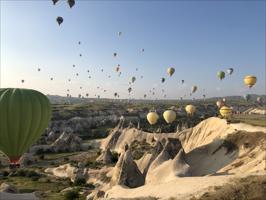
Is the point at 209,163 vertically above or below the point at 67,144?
above

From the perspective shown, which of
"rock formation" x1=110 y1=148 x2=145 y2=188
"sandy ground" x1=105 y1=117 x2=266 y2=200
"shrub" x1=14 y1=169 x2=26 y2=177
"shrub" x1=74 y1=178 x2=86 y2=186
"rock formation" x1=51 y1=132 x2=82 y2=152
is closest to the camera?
"sandy ground" x1=105 y1=117 x2=266 y2=200

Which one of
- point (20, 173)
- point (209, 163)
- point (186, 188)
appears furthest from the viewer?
point (20, 173)

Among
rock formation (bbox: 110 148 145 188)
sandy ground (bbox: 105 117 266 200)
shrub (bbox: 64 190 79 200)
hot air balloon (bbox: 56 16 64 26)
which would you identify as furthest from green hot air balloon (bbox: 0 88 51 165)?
hot air balloon (bbox: 56 16 64 26)

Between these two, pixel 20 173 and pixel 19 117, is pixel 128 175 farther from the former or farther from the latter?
pixel 20 173

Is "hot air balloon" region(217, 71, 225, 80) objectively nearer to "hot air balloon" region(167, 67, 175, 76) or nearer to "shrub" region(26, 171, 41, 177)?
"hot air balloon" region(167, 67, 175, 76)

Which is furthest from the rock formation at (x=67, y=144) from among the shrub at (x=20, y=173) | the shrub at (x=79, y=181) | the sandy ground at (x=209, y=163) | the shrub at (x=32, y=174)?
the sandy ground at (x=209, y=163)

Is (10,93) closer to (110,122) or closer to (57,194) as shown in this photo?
(57,194)

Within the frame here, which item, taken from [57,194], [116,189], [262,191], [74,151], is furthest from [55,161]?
[262,191]

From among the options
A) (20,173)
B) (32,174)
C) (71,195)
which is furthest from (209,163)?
(20,173)
